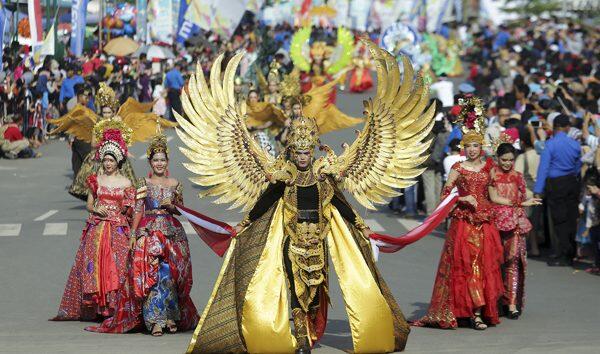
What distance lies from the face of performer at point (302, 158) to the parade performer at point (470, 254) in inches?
78.4

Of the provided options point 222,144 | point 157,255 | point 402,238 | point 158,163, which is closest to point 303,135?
point 222,144

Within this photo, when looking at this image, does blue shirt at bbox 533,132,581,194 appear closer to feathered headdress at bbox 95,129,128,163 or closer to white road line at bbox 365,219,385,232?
white road line at bbox 365,219,385,232

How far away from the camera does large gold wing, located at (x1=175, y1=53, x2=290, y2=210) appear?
1141 cm

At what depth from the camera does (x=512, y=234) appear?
13078 mm

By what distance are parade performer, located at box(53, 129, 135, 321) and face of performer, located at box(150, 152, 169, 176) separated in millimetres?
588

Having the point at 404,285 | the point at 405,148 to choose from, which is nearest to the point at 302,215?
the point at 405,148

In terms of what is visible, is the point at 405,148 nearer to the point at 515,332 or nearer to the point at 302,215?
the point at 302,215

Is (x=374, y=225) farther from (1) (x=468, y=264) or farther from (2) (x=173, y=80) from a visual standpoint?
(2) (x=173, y=80)

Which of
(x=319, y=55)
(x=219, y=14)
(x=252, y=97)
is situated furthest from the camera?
(x=319, y=55)

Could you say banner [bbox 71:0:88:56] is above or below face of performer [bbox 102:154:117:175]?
above

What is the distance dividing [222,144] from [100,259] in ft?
6.03

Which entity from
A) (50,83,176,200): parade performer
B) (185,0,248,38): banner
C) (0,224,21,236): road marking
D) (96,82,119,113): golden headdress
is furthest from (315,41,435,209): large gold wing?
(185,0,248,38): banner

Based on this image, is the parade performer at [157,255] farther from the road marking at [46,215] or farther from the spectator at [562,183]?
the road marking at [46,215]

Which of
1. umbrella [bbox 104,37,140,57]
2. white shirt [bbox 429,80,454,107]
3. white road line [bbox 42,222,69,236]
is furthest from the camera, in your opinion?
umbrella [bbox 104,37,140,57]
